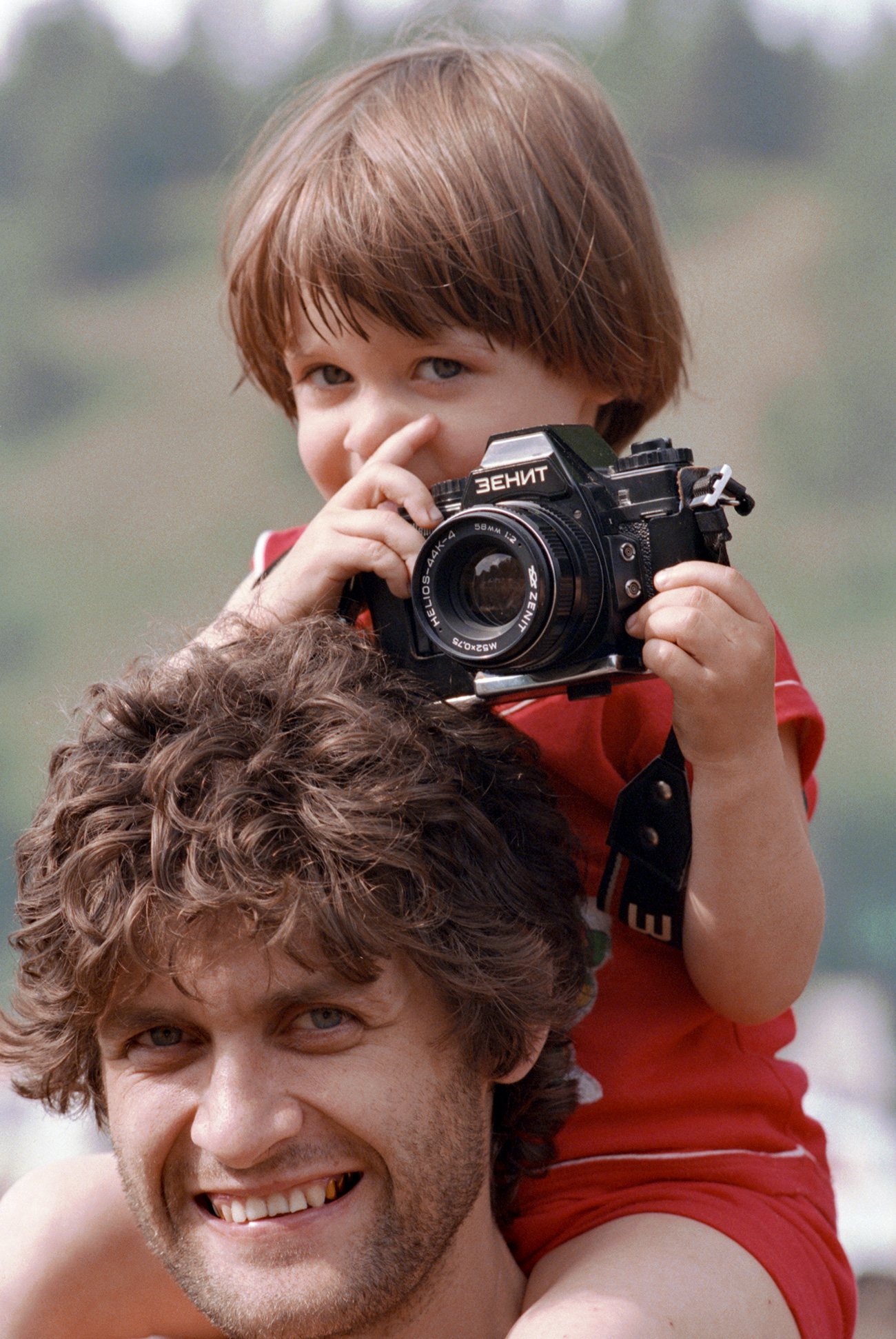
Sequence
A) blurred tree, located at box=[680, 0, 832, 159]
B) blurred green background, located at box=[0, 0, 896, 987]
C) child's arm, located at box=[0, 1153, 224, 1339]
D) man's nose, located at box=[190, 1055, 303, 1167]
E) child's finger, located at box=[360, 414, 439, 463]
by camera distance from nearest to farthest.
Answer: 1. man's nose, located at box=[190, 1055, 303, 1167]
2. child's finger, located at box=[360, 414, 439, 463]
3. child's arm, located at box=[0, 1153, 224, 1339]
4. blurred green background, located at box=[0, 0, 896, 987]
5. blurred tree, located at box=[680, 0, 832, 159]

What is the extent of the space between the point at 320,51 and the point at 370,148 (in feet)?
5.63

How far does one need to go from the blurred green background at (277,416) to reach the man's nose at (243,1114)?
5.90 feet

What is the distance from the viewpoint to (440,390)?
4.39 ft

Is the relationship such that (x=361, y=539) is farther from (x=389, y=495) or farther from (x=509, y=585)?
(x=509, y=585)

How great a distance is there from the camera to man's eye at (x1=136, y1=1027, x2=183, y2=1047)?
1.12 meters

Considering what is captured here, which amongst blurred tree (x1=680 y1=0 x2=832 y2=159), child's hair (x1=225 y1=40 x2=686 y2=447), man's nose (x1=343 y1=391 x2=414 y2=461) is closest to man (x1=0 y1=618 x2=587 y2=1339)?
man's nose (x1=343 y1=391 x2=414 y2=461)

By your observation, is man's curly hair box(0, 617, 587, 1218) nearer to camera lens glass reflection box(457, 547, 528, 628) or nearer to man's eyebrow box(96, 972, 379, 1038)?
man's eyebrow box(96, 972, 379, 1038)

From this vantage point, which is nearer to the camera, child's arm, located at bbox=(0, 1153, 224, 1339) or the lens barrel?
the lens barrel

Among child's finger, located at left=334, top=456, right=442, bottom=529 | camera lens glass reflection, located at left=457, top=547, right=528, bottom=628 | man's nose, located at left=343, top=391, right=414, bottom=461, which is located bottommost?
camera lens glass reflection, located at left=457, top=547, right=528, bottom=628

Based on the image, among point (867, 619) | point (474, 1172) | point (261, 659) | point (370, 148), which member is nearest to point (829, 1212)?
point (474, 1172)

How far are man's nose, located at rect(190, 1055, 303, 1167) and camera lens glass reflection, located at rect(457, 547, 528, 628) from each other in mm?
397

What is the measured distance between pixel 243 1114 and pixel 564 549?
0.50 m

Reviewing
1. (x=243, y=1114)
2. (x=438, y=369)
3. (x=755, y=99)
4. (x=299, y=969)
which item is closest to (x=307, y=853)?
(x=299, y=969)

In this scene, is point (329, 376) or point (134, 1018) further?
point (329, 376)
